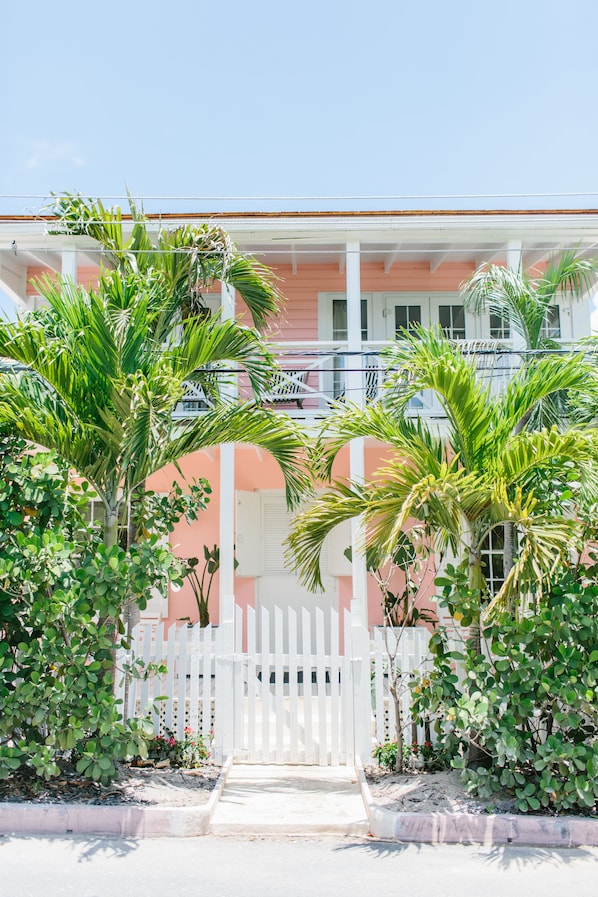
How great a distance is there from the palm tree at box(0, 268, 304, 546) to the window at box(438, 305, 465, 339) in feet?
21.5

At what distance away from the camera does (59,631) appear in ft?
18.7

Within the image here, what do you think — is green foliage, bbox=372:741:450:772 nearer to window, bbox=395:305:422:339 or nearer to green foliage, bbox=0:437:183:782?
green foliage, bbox=0:437:183:782

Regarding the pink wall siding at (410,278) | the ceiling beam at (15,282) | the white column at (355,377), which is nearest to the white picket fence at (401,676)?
the white column at (355,377)

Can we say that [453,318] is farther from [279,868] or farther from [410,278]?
[279,868]

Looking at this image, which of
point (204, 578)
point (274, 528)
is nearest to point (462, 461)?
point (204, 578)

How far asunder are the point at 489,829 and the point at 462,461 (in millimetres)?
2593

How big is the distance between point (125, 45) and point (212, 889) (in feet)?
29.8

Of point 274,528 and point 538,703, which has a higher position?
point 274,528

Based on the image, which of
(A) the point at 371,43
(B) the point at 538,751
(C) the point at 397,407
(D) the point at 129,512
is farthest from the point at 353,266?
(B) the point at 538,751

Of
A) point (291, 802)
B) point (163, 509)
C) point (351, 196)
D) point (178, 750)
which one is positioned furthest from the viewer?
point (351, 196)

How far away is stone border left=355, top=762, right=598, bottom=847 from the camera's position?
5.15 meters

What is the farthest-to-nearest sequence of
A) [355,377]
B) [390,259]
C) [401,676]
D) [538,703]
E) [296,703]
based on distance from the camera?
[390,259] → [355,377] → [296,703] → [401,676] → [538,703]

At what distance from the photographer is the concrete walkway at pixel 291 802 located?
543 cm

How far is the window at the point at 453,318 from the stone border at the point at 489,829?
27.3 ft
